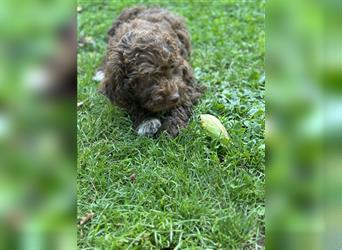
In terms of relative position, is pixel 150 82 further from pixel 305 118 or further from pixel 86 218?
pixel 305 118

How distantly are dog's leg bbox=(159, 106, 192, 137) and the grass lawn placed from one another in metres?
0.09

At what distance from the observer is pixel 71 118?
167cm

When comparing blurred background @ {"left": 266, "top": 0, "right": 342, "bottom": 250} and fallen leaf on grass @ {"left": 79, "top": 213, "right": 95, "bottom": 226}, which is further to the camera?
fallen leaf on grass @ {"left": 79, "top": 213, "right": 95, "bottom": 226}

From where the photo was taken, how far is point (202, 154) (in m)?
3.68

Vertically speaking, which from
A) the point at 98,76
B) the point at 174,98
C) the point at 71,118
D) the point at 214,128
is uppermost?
the point at 71,118

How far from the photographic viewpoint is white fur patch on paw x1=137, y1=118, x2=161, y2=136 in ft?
13.4

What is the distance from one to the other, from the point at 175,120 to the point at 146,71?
1.54 ft

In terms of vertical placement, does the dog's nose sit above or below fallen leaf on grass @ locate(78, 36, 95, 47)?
above

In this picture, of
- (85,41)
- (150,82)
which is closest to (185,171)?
(150,82)

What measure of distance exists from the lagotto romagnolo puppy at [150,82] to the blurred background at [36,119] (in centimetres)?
239

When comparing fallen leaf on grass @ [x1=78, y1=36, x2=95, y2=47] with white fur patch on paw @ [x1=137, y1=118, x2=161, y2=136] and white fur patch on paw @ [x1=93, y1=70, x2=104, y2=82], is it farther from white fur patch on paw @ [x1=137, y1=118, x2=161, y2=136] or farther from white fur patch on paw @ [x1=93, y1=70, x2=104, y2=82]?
white fur patch on paw @ [x1=137, y1=118, x2=161, y2=136]

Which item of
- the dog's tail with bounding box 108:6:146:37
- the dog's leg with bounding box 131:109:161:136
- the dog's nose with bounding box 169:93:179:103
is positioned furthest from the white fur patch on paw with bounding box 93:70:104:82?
the dog's nose with bounding box 169:93:179:103

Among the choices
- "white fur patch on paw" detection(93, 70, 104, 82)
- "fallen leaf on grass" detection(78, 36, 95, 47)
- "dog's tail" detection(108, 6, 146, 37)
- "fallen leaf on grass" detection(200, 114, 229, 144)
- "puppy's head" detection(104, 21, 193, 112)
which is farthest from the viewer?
"fallen leaf on grass" detection(78, 36, 95, 47)

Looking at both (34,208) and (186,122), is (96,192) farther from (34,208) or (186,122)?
(34,208)
